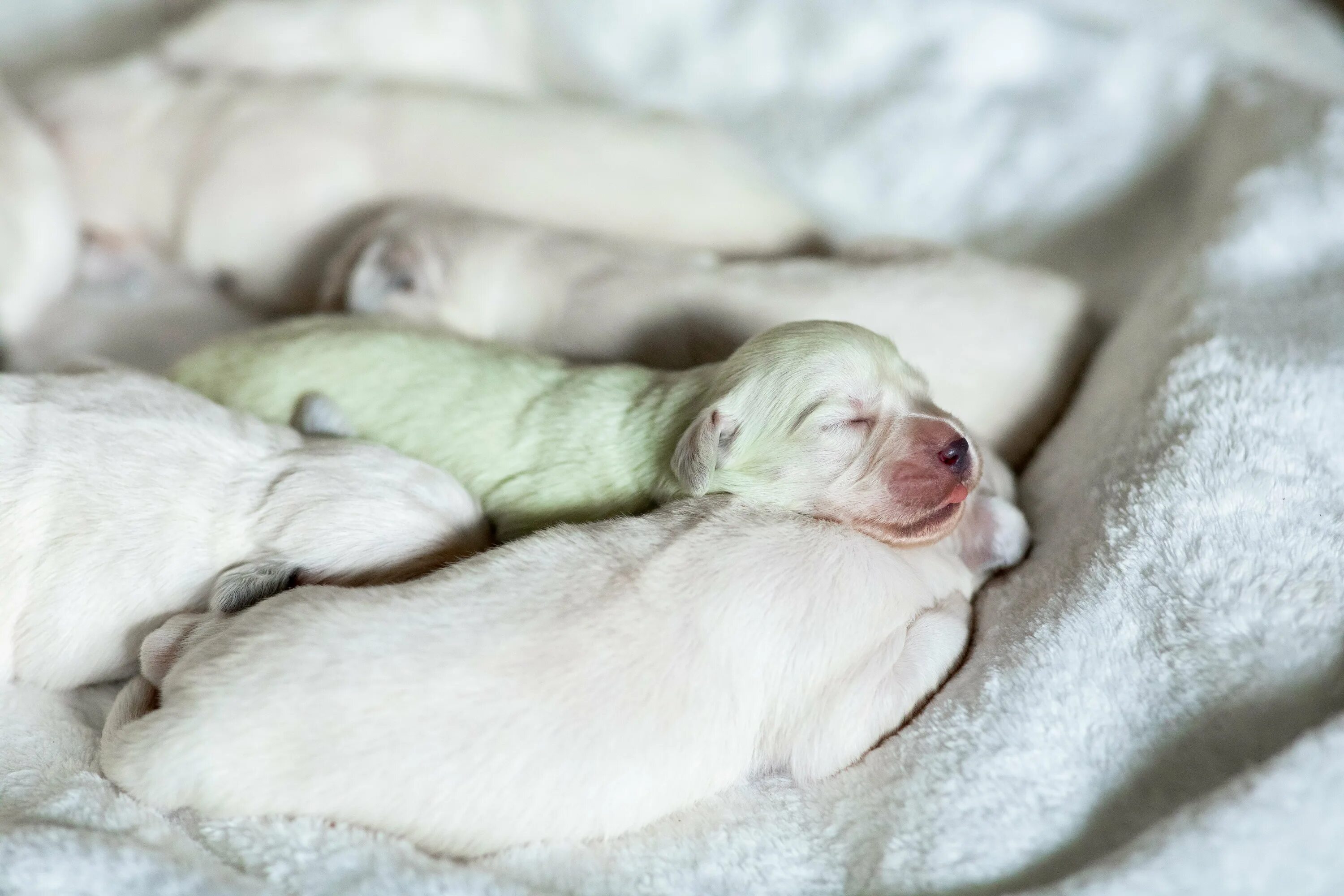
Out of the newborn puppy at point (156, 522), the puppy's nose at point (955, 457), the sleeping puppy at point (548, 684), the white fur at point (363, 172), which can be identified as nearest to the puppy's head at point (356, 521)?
the newborn puppy at point (156, 522)

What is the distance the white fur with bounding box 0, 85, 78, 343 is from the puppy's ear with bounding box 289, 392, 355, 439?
925mm

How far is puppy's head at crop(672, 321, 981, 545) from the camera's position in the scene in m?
1.51

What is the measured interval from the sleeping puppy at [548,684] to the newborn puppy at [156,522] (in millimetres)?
107

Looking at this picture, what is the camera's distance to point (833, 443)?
1.56m

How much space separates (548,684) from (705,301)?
940mm

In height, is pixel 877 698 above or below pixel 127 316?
below

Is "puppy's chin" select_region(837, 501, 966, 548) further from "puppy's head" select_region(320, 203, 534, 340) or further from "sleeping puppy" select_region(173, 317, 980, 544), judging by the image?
"puppy's head" select_region(320, 203, 534, 340)

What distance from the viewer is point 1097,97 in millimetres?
2592

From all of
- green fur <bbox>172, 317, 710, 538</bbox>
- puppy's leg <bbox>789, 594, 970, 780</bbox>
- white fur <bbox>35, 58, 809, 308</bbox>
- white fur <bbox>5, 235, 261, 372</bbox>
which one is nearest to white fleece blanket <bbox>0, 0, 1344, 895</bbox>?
puppy's leg <bbox>789, 594, 970, 780</bbox>

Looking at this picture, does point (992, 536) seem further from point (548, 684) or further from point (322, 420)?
point (322, 420)

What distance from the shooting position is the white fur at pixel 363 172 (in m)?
2.41

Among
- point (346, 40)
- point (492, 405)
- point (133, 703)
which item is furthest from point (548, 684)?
point (346, 40)

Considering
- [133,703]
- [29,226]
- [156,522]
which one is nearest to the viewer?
[133,703]

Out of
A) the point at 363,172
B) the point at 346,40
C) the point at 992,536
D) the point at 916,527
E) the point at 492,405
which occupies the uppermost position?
the point at 346,40
